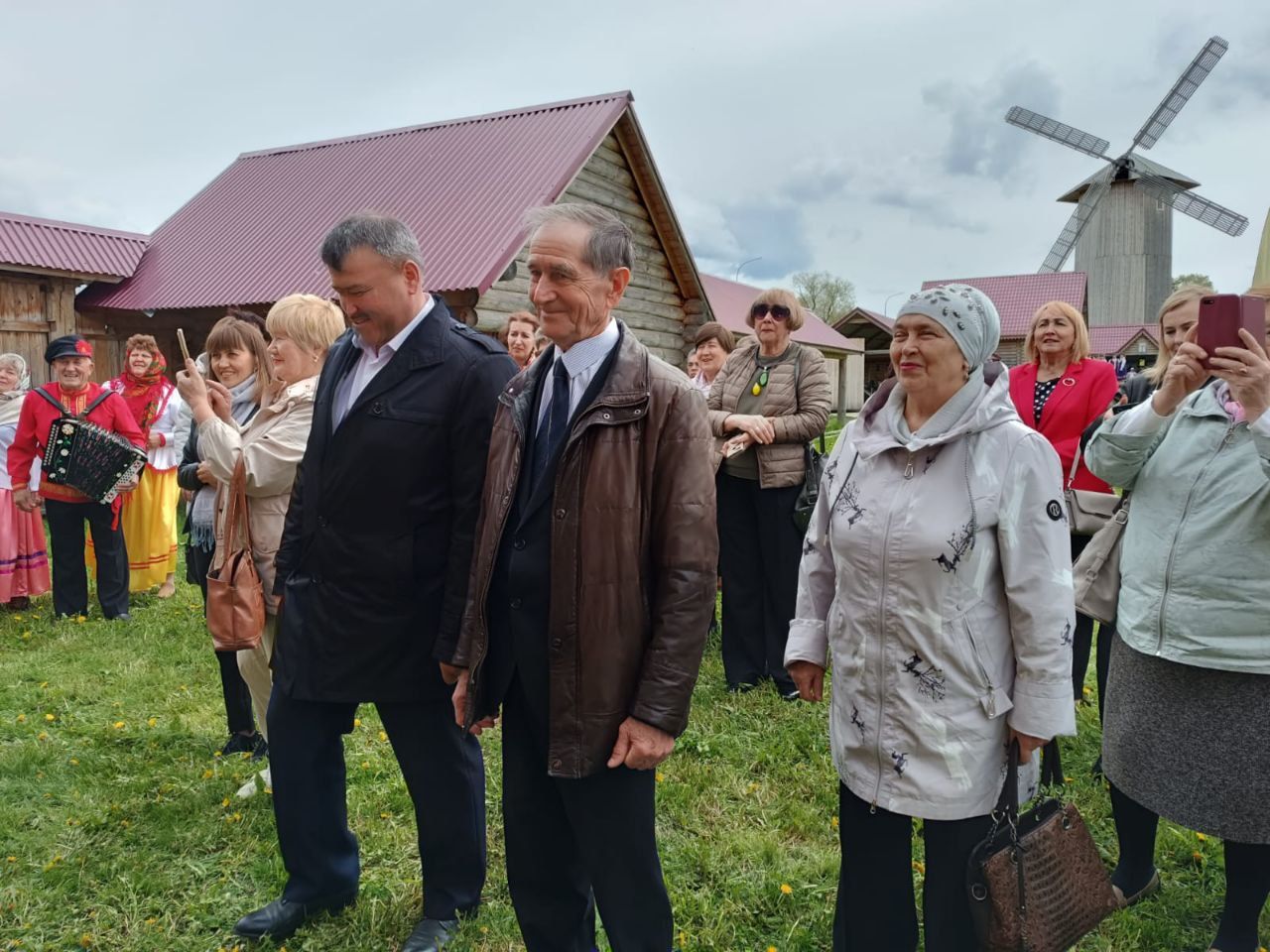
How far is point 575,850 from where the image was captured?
2.23 meters

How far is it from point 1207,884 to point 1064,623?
1.88m

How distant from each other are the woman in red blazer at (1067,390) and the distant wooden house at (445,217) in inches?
257

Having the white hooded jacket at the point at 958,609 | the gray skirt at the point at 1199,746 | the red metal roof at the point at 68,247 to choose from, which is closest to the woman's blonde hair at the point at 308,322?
the white hooded jacket at the point at 958,609

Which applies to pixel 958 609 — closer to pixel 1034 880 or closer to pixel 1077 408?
pixel 1034 880

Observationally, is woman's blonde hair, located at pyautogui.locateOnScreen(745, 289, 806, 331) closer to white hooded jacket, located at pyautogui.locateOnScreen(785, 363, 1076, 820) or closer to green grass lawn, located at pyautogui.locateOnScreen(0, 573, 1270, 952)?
green grass lawn, located at pyautogui.locateOnScreen(0, 573, 1270, 952)

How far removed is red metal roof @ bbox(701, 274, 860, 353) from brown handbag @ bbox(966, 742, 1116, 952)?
22.1 metres

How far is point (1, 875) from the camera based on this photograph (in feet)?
10.1

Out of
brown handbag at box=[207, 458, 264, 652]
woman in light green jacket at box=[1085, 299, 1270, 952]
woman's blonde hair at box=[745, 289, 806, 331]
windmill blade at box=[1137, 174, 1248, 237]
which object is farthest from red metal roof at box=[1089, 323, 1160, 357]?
brown handbag at box=[207, 458, 264, 652]

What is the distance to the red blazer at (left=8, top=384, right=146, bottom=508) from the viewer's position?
621 centimetres

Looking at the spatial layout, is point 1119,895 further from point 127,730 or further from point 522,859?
point 127,730

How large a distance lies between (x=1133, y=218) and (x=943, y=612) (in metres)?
44.7

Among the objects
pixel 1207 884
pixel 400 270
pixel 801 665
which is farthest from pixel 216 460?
pixel 1207 884

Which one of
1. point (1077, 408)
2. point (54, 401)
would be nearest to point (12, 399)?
point (54, 401)

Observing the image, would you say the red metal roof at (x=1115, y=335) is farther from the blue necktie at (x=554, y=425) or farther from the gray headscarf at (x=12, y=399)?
the blue necktie at (x=554, y=425)
